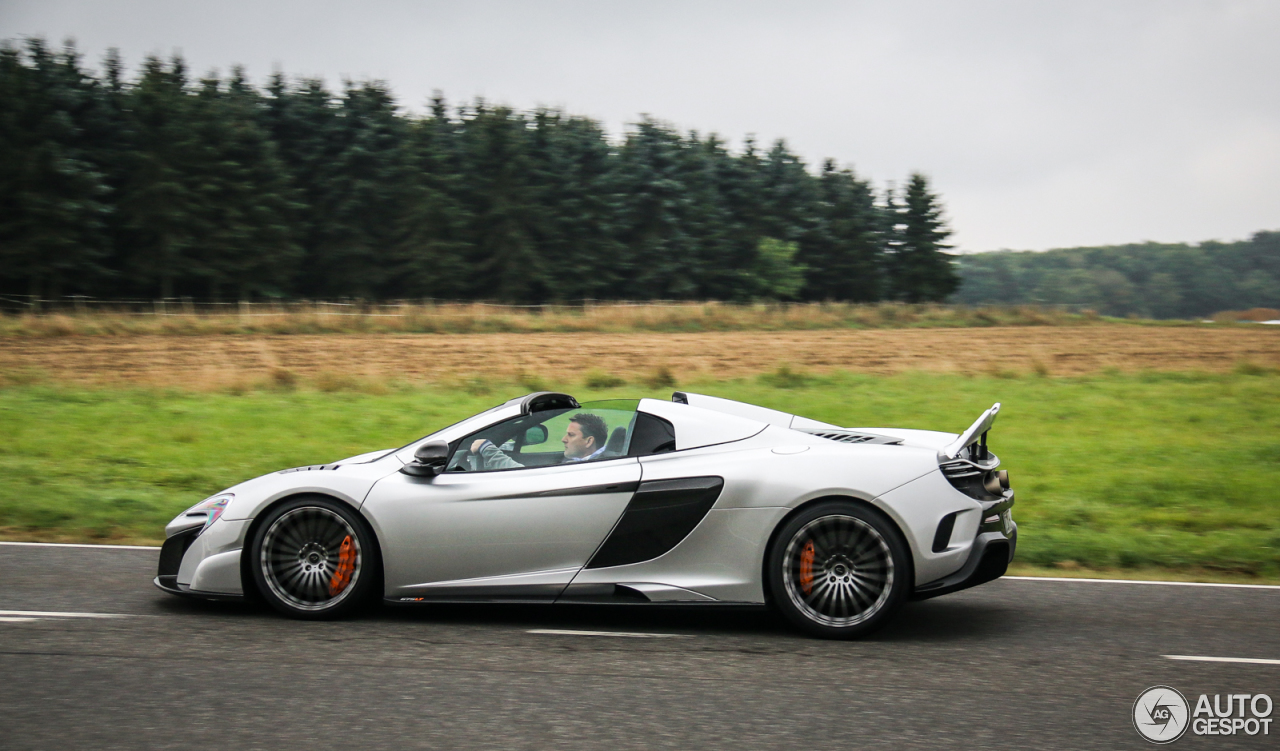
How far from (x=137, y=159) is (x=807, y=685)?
167 feet

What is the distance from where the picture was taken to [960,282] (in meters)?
71.2

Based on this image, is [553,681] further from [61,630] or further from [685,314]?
[685,314]

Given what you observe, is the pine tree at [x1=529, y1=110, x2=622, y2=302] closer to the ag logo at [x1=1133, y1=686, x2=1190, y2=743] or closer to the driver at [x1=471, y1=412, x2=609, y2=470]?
the driver at [x1=471, y1=412, x2=609, y2=470]

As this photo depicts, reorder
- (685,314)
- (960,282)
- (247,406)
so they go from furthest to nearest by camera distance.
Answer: (960,282), (685,314), (247,406)

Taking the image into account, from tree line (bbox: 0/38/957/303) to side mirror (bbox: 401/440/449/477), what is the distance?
150ft

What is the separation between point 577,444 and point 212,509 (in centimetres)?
201

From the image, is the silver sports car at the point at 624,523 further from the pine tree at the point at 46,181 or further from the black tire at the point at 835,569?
the pine tree at the point at 46,181

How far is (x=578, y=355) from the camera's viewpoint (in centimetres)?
2483

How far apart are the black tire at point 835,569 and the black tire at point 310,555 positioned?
213cm

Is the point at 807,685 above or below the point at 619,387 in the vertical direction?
below

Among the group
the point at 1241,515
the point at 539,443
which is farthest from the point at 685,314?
the point at 539,443

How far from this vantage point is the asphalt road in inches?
155

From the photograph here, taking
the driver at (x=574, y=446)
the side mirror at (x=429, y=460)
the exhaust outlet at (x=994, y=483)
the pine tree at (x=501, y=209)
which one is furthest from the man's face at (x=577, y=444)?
the pine tree at (x=501, y=209)

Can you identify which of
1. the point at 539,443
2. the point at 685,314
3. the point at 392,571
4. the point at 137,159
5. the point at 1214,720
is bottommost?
the point at 1214,720
